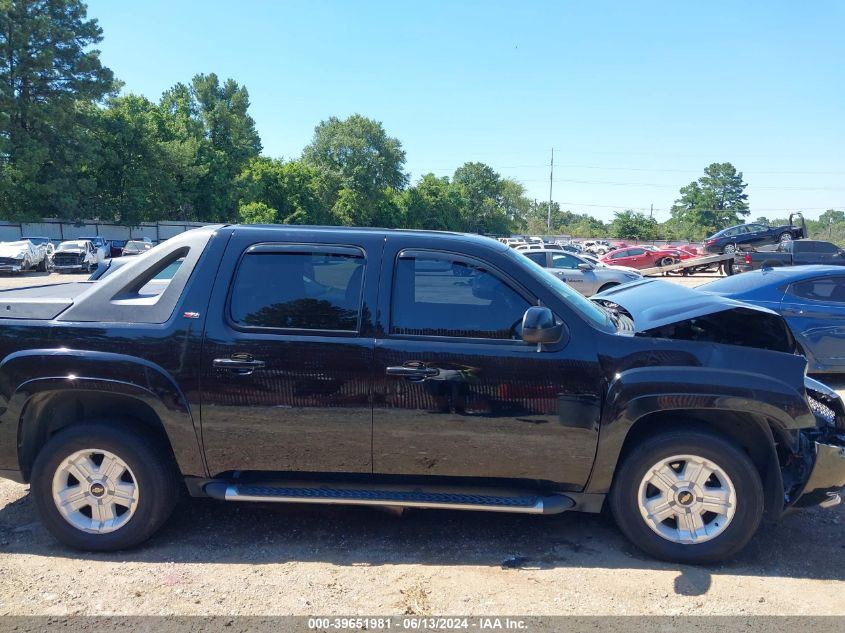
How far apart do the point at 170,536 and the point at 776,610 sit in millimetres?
3447

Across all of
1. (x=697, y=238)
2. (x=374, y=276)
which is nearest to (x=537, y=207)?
(x=697, y=238)

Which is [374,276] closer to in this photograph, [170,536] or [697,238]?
[170,536]

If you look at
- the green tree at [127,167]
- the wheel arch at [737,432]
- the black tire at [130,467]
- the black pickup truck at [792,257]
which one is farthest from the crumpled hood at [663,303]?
the green tree at [127,167]

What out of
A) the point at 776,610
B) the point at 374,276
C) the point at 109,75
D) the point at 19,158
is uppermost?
the point at 109,75

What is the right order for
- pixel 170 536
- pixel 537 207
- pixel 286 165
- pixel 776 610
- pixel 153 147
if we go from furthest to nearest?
pixel 537 207 → pixel 286 165 → pixel 153 147 → pixel 170 536 → pixel 776 610

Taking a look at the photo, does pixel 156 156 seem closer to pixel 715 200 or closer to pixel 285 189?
pixel 285 189

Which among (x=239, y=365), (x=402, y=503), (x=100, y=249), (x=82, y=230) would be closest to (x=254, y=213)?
(x=82, y=230)

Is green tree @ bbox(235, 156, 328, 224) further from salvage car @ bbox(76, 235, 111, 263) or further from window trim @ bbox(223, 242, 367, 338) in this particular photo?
window trim @ bbox(223, 242, 367, 338)

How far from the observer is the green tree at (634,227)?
82.0m

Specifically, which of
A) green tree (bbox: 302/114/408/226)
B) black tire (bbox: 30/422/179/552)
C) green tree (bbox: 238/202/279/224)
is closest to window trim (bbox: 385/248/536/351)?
black tire (bbox: 30/422/179/552)

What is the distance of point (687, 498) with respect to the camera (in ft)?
11.2

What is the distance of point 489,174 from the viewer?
95.6 m

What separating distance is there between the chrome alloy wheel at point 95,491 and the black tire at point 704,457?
9.35ft

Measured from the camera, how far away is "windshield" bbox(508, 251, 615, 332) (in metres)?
3.56
